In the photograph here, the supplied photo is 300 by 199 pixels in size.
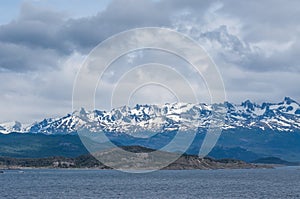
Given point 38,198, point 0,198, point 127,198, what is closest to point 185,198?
point 127,198

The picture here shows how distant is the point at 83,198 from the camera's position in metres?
194

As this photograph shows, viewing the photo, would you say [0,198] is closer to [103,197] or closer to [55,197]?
[55,197]

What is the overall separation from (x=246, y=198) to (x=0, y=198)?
281ft

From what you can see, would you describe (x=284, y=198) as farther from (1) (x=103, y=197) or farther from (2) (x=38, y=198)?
(2) (x=38, y=198)

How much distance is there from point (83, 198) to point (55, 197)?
11535 millimetres

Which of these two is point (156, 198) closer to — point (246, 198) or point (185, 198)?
point (185, 198)

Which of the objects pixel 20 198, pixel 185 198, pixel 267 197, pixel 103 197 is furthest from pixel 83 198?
pixel 267 197

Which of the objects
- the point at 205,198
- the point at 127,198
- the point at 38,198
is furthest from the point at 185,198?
the point at 38,198

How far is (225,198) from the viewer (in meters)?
194

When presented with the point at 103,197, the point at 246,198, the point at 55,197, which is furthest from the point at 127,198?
the point at 246,198

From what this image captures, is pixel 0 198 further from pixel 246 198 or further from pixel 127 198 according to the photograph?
pixel 246 198

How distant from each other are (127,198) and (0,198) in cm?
4495

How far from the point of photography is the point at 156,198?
191750 mm

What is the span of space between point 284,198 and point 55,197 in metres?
80.4
